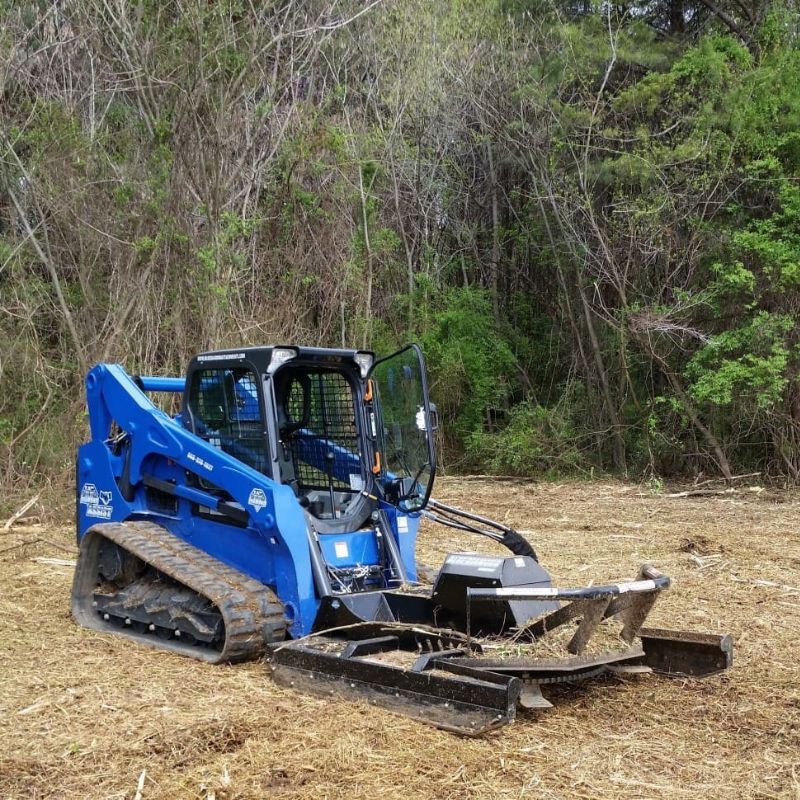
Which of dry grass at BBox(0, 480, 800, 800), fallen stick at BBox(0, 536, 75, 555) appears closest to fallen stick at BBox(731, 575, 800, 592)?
dry grass at BBox(0, 480, 800, 800)

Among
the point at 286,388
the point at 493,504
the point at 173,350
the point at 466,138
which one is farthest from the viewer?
the point at 466,138

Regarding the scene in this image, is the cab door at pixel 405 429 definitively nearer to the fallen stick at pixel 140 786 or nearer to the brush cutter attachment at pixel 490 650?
the brush cutter attachment at pixel 490 650

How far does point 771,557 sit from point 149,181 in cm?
844

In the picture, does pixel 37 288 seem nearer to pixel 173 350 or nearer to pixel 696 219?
pixel 173 350

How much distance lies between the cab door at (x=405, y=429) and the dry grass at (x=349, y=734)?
145 centimetres

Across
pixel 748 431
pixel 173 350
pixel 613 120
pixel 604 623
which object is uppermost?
pixel 613 120

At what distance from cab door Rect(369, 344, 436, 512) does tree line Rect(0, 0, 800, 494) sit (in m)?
6.14

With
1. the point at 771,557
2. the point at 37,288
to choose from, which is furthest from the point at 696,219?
the point at 37,288

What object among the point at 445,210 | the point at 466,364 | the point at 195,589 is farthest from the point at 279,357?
the point at 445,210

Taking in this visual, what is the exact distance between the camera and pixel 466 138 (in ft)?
56.7

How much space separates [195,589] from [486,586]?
1.68 m

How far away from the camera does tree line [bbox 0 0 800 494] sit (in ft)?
40.9

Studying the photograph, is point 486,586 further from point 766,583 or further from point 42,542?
point 42,542

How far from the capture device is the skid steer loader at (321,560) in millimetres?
4891
